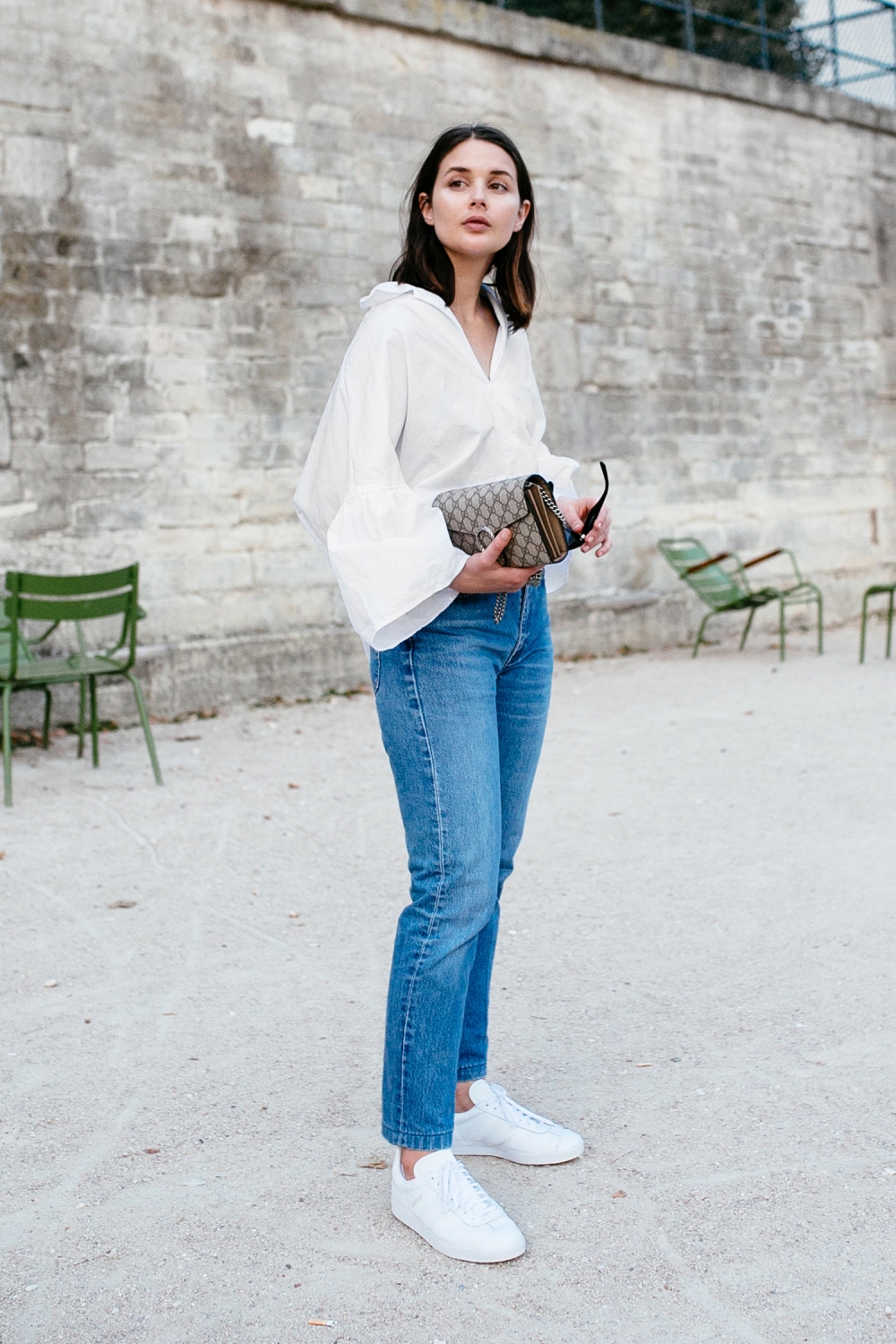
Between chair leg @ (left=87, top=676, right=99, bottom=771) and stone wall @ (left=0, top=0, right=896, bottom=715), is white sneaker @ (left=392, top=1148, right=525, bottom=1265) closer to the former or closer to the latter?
chair leg @ (left=87, top=676, right=99, bottom=771)

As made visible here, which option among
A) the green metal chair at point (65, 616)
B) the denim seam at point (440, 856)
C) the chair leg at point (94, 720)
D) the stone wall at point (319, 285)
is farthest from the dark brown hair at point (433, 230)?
the stone wall at point (319, 285)

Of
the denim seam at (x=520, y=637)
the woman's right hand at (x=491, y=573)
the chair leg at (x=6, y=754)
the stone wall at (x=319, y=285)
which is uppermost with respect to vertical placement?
the stone wall at (x=319, y=285)

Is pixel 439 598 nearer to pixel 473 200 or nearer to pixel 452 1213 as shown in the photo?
pixel 473 200

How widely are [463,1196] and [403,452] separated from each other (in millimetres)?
1180

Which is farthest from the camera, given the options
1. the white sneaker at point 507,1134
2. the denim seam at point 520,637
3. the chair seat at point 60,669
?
the chair seat at point 60,669

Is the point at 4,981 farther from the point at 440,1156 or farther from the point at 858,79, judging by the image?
the point at 858,79

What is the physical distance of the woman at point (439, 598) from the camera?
2.03 meters

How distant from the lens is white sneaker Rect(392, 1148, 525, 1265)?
2.09m

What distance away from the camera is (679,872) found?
4.27 metres

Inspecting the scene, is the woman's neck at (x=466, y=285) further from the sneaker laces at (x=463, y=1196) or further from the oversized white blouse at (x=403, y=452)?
the sneaker laces at (x=463, y=1196)

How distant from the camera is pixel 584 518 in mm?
2193

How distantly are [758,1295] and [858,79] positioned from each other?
11907 millimetres

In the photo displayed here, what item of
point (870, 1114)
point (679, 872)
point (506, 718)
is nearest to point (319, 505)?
point (506, 718)

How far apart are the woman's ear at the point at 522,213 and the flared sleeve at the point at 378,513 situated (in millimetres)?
375
